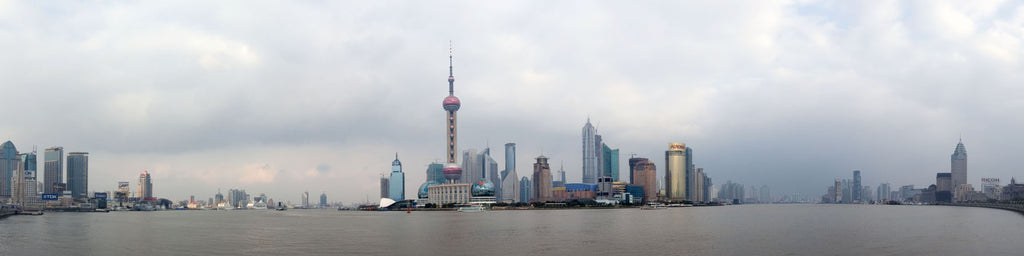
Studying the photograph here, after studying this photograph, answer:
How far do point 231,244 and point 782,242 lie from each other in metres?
68.8

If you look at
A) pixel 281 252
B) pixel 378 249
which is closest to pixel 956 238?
Answer: pixel 378 249

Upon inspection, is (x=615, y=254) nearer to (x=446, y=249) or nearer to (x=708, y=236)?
(x=446, y=249)

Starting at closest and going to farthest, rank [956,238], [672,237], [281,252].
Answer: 1. [281,252]
2. [956,238]
3. [672,237]

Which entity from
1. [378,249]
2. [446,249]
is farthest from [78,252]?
[446,249]

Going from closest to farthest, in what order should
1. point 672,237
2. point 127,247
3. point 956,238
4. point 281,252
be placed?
point 281,252 < point 127,247 < point 956,238 < point 672,237

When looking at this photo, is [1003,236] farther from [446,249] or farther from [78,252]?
[78,252]

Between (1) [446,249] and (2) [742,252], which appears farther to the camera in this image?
(1) [446,249]

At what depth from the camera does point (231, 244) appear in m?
85.4

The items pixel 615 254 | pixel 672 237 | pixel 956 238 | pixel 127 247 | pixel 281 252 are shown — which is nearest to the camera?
pixel 615 254

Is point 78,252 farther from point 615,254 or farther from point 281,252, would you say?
point 615,254

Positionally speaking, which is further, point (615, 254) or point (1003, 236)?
point (1003, 236)

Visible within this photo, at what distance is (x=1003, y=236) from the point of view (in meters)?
93.1

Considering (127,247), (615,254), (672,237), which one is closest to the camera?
(615,254)

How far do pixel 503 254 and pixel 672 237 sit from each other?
33.7 meters
